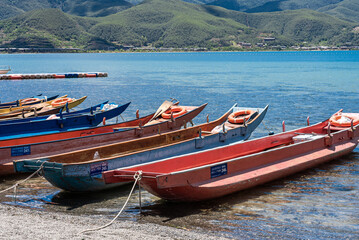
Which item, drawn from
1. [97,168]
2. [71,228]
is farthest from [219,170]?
[71,228]

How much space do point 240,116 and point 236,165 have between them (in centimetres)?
640

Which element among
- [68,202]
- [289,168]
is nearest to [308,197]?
[289,168]

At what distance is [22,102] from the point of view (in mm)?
24672

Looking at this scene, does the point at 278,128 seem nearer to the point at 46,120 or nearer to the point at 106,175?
the point at 46,120

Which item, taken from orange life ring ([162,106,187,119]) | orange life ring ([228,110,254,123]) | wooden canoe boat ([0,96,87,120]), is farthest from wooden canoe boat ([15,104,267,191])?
wooden canoe boat ([0,96,87,120])

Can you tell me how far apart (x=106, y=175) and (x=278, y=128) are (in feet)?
50.5

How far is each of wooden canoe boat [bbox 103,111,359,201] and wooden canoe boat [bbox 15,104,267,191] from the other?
3.71ft

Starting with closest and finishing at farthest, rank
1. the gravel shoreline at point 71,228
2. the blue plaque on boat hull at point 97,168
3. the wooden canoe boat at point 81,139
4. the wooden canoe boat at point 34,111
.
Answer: the gravel shoreline at point 71,228, the blue plaque on boat hull at point 97,168, the wooden canoe boat at point 81,139, the wooden canoe boat at point 34,111

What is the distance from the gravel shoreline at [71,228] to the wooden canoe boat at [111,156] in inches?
42.7

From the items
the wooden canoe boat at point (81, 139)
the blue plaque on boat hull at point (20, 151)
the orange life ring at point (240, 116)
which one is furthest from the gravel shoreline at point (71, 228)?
the orange life ring at point (240, 116)

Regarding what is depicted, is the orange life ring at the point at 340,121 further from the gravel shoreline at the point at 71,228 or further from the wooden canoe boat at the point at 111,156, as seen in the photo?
the gravel shoreline at the point at 71,228

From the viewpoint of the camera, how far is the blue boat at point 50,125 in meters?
16.9

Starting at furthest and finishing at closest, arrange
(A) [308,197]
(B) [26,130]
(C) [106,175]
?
(B) [26,130], (A) [308,197], (C) [106,175]

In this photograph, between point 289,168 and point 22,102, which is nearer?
point 289,168
